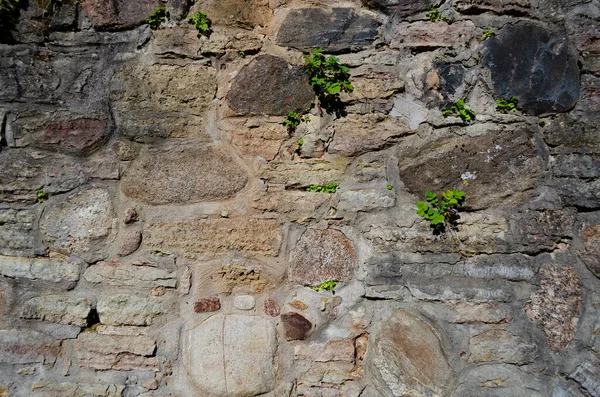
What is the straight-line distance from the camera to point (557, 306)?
65.4 inches

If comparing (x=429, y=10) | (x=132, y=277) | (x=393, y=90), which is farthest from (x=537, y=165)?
(x=132, y=277)

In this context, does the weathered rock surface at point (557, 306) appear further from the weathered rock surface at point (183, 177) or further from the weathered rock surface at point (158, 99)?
the weathered rock surface at point (158, 99)

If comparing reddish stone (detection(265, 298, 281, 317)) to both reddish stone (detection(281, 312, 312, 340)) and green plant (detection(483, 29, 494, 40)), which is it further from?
green plant (detection(483, 29, 494, 40))

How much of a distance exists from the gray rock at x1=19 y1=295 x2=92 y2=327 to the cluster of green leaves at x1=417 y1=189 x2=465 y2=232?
134 cm

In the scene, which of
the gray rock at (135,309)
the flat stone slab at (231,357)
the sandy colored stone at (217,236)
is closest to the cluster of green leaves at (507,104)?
the sandy colored stone at (217,236)

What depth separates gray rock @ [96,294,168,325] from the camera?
1.77m

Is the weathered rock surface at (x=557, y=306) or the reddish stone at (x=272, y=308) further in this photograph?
the reddish stone at (x=272, y=308)

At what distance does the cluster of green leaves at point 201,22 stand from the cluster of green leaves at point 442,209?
1071 millimetres

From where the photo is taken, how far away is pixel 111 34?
1831 mm

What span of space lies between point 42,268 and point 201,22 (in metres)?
1.15

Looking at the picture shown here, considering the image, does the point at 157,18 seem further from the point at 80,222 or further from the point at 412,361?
the point at 412,361

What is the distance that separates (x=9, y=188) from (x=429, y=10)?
1775 millimetres

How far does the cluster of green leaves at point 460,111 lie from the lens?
174 cm

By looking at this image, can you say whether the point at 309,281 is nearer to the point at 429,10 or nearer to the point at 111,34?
the point at 429,10
